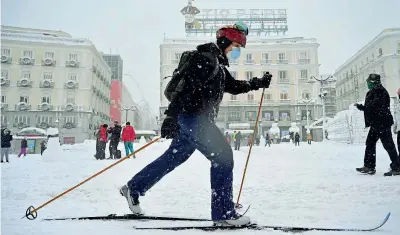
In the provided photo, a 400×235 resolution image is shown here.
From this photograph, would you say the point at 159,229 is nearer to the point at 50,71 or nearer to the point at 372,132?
the point at 372,132

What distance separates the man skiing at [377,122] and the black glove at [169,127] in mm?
3068

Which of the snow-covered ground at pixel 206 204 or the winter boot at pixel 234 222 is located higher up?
the winter boot at pixel 234 222

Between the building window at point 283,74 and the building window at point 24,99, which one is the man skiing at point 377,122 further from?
the building window at point 24,99

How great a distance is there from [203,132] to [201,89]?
260mm

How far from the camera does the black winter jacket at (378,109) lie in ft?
12.1

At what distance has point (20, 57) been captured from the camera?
29359mm

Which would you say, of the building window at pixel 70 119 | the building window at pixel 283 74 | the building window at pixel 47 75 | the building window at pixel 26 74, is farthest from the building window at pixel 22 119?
A: the building window at pixel 283 74

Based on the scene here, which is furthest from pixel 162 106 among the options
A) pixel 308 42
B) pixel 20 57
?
pixel 308 42

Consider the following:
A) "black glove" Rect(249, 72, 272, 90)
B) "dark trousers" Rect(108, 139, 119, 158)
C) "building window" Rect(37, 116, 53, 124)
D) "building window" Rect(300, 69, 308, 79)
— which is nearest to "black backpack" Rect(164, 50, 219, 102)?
"black glove" Rect(249, 72, 272, 90)

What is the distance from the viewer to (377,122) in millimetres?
3711

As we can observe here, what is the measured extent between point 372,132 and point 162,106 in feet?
82.4

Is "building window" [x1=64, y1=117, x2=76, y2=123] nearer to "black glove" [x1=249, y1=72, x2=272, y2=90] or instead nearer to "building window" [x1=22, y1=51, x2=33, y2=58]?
"building window" [x1=22, y1=51, x2=33, y2=58]

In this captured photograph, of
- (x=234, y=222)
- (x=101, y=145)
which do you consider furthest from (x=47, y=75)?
(x=234, y=222)

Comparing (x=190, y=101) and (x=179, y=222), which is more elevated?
(x=190, y=101)
